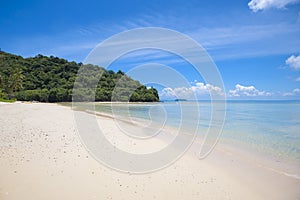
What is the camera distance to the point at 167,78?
9.79m

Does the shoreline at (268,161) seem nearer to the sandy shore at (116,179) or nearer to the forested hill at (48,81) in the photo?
the sandy shore at (116,179)

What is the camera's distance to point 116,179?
462cm

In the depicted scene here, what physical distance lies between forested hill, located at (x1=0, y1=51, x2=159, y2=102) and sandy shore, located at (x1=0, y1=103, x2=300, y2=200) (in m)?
45.6

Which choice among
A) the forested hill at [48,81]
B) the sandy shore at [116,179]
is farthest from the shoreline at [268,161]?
the forested hill at [48,81]

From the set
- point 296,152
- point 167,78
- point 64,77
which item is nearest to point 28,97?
point 64,77

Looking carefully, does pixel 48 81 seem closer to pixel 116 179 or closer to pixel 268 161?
pixel 268 161

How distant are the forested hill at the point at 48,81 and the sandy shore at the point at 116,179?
45621mm

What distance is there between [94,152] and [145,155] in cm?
151

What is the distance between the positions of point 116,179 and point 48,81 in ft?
241

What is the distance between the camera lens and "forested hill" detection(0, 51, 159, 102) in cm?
5400

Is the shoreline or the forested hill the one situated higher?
the forested hill

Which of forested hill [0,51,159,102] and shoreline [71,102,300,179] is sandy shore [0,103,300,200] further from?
forested hill [0,51,159,102]

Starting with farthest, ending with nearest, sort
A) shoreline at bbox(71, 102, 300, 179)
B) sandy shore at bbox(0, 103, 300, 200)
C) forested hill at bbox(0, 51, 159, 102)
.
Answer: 1. forested hill at bbox(0, 51, 159, 102)
2. shoreline at bbox(71, 102, 300, 179)
3. sandy shore at bbox(0, 103, 300, 200)

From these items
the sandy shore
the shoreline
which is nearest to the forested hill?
the shoreline
